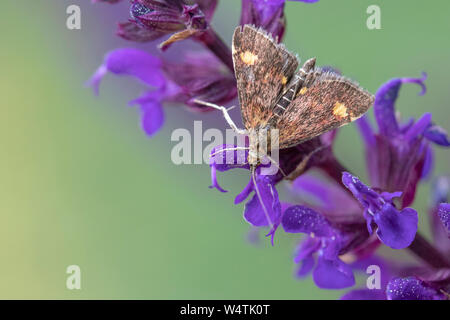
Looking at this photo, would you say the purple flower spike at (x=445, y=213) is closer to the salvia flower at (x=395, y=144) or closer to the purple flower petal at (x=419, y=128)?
the salvia flower at (x=395, y=144)

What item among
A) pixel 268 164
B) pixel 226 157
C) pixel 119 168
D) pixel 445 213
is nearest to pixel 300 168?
pixel 268 164

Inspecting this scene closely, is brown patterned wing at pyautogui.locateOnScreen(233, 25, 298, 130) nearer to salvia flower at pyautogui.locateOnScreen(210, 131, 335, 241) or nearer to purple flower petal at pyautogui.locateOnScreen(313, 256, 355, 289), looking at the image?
salvia flower at pyautogui.locateOnScreen(210, 131, 335, 241)

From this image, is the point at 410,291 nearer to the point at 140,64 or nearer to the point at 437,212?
the point at 437,212

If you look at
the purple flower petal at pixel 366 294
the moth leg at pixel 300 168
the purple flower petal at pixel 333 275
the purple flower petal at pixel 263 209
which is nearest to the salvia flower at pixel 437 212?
the purple flower petal at pixel 366 294

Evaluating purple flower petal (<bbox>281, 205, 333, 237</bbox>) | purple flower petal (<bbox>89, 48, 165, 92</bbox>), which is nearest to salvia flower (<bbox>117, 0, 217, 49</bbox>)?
purple flower petal (<bbox>89, 48, 165, 92</bbox>)

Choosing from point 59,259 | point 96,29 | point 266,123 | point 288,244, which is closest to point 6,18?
point 96,29
